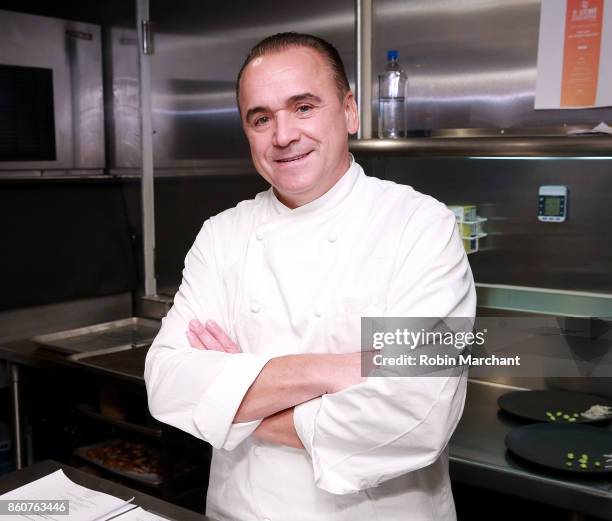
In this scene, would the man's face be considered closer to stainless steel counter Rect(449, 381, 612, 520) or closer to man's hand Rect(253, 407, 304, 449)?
man's hand Rect(253, 407, 304, 449)

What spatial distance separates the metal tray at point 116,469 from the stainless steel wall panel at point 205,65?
117cm

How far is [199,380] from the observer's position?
1.40 m

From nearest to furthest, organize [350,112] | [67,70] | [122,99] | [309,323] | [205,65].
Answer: [309,323], [350,112], [205,65], [67,70], [122,99]

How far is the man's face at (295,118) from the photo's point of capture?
1.47 meters

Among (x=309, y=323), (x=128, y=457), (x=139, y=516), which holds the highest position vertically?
(x=309, y=323)

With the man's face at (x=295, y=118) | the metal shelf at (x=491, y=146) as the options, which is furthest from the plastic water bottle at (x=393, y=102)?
the man's face at (x=295, y=118)

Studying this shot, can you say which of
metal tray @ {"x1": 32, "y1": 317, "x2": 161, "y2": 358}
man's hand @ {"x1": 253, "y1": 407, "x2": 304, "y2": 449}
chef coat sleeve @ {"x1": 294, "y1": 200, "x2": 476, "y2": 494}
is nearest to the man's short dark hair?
chef coat sleeve @ {"x1": 294, "y1": 200, "x2": 476, "y2": 494}

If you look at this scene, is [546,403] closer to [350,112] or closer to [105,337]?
[350,112]

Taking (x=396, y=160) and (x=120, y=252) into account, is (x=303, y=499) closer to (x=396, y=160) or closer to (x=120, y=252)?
(x=396, y=160)

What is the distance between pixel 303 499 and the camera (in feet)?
4.56

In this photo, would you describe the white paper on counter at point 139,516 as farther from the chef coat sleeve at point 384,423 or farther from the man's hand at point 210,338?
the man's hand at point 210,338

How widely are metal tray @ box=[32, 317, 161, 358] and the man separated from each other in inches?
51.2

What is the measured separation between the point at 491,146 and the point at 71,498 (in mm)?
1453

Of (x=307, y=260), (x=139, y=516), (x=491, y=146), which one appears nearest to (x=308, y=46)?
(x=307, y=260)
